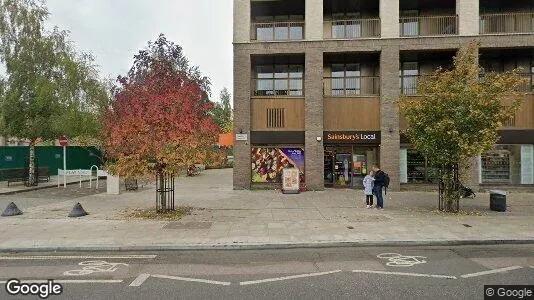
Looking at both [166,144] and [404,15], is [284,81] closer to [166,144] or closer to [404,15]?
[404,15]

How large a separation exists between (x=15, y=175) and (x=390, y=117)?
68.8 ft

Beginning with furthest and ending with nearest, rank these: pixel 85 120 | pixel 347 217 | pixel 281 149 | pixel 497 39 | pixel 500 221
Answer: pixel 85 120, pixel 281 149, pixel 497 39, pixel 347 217, pixel 500 221

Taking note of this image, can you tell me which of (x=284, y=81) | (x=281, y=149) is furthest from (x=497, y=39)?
(x=281, y=149)

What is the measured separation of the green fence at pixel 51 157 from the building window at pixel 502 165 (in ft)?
82.4

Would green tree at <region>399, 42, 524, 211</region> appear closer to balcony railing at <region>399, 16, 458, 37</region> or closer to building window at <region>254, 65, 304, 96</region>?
balcony railing at <region>399, 16, 458, 37</region>

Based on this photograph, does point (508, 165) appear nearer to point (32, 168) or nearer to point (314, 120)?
point (314, 120)

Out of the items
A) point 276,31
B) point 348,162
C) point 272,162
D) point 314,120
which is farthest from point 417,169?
point 276,31

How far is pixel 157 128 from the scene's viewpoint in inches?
454

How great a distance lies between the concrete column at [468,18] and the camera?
19.1 metres

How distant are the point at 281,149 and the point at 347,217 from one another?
8.89 metres

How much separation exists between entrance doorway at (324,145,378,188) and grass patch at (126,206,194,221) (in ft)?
31.4

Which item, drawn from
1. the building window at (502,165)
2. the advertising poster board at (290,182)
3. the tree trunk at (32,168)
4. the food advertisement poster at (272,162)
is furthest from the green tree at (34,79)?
the building window at (502,165)

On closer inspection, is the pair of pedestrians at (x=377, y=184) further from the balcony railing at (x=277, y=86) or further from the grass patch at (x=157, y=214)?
the balcony railing at (x=277, y=86)

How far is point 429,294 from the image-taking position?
545 centimetres
